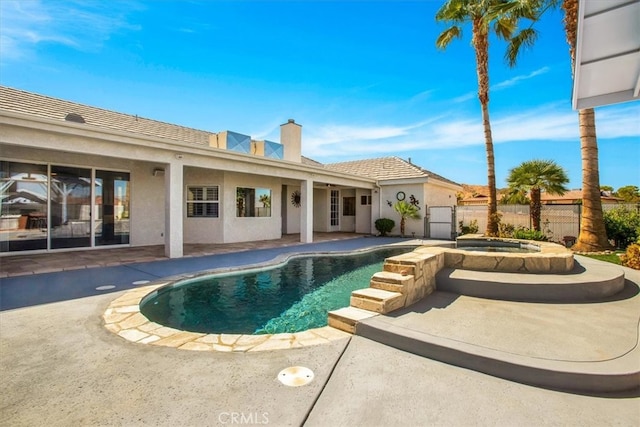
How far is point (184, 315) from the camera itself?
199 inches

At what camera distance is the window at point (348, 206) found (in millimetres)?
20484

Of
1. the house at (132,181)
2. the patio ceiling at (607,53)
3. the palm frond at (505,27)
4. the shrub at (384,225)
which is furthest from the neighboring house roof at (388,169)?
the patio ceiling at (607,53)

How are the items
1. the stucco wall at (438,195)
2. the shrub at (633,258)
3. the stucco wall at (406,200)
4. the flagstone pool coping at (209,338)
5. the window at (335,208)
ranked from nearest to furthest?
the flagstone pool coping at (209,338)
the shrub at (633,258)
the stucco wall at (406,200)
the stucco wall at (438,195)
the window at (335,208)

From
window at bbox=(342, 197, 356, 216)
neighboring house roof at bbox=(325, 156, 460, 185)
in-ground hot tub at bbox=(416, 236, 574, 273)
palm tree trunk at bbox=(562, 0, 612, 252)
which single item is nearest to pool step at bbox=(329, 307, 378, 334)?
in-ground hot tub at bbox=(416, 236, 574, 273)

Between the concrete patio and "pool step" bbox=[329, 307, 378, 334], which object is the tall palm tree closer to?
the concrete patio

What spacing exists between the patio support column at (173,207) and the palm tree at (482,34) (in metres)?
13.4

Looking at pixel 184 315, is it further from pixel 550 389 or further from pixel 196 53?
pixel 196 53

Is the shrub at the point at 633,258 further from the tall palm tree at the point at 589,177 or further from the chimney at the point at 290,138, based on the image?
the chimney at the point at 290,138

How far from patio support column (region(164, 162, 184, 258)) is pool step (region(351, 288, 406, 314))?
716 centimetres

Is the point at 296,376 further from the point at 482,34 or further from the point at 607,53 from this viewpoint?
the point at 482,34

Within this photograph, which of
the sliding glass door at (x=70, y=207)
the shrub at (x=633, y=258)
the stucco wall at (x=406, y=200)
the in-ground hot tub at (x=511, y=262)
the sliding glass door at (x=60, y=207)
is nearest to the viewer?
the in-ground hot tub at (x=511, y=262)

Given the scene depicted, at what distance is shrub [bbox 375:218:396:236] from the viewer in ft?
57.1

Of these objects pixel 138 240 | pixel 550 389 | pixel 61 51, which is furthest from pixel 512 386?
pixel 61 51

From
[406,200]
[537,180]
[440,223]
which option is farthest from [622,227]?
[406,200]
